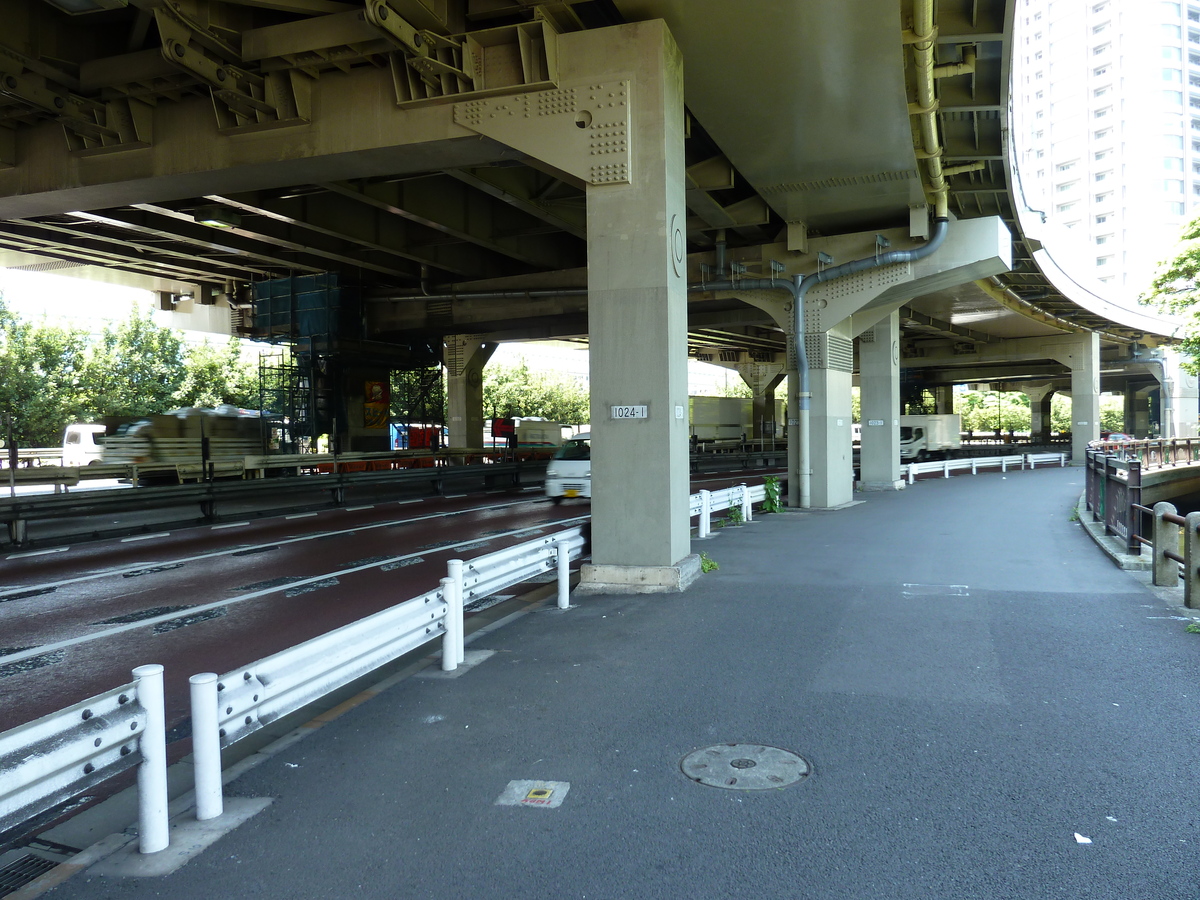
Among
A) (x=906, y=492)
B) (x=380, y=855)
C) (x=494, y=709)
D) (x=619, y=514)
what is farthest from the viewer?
(x=906, y=492)

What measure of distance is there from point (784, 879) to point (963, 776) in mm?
1550

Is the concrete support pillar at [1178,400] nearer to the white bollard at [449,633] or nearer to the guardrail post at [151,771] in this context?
the white bollard at [449,633]

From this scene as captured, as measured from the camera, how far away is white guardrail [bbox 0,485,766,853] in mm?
3236

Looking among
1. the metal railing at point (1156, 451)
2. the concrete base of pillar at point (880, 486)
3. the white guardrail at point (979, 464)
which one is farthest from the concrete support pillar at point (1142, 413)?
the concrete base of pillar at point (880, 486)

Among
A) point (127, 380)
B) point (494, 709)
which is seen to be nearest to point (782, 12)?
point (494, 709)

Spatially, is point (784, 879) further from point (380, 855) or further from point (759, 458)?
point (759, 458)

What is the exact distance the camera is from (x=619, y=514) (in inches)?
394

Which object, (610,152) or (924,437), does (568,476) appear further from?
(924,437)

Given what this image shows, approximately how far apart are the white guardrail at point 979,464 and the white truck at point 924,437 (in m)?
7.29

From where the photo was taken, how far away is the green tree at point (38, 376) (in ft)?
127

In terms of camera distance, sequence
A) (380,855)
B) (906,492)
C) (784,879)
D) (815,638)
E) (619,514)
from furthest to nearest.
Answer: (906,492) < (619,514) < (815,638) < (380,855) < (784,879)

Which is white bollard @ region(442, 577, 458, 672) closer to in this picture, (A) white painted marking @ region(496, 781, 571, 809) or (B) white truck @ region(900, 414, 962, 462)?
(A) white painted marking @ region(496, 781, 571, 809)

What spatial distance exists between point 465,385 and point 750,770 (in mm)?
32784

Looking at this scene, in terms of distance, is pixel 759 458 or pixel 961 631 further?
pixel 759 458
